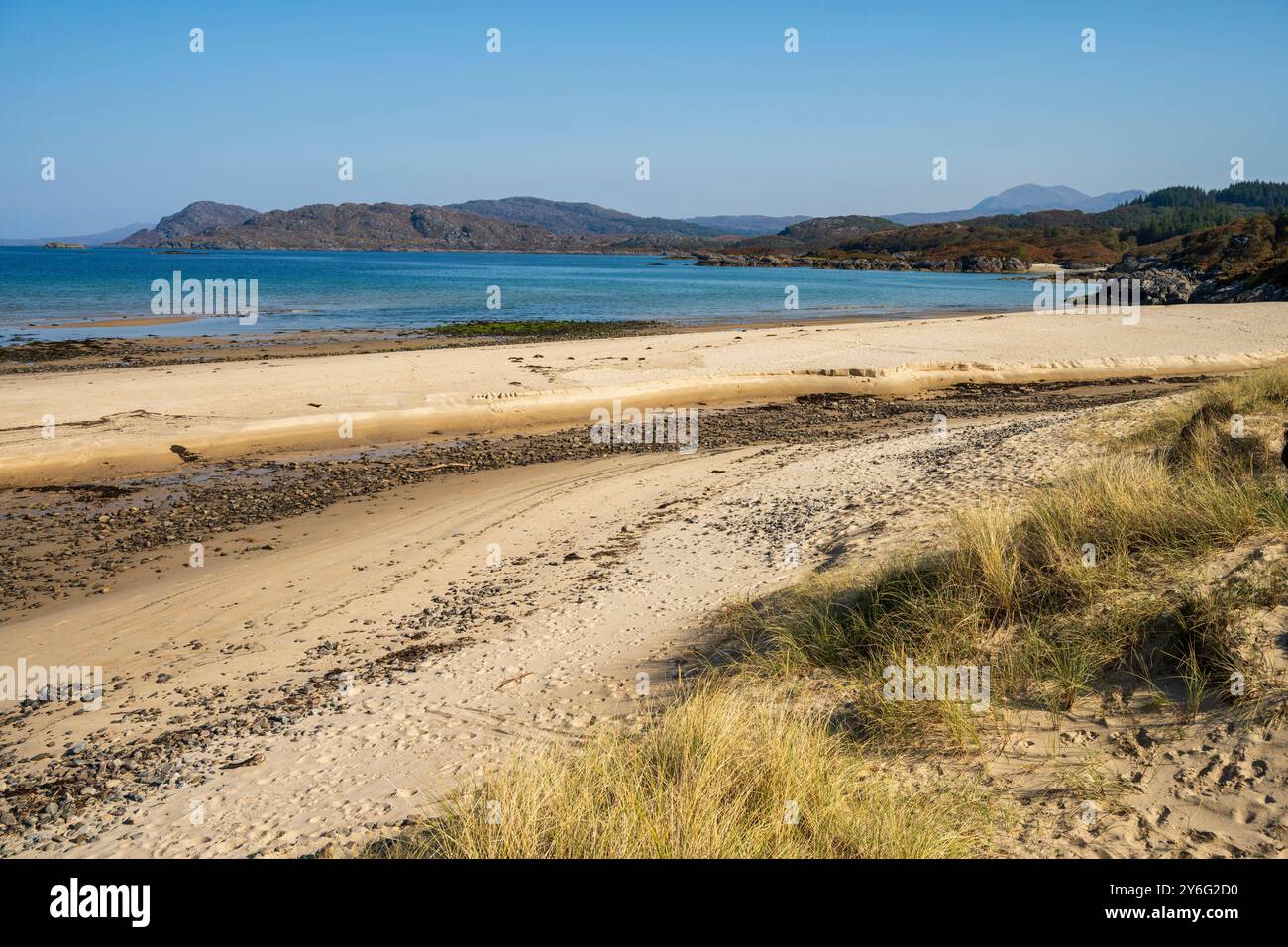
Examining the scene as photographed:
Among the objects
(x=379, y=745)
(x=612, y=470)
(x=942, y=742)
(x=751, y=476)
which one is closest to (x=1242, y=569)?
(x=942, y=742)

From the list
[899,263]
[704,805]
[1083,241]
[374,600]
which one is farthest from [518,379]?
[1083,241]

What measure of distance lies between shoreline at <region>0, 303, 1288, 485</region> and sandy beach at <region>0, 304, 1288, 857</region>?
11cm

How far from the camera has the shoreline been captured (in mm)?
14758

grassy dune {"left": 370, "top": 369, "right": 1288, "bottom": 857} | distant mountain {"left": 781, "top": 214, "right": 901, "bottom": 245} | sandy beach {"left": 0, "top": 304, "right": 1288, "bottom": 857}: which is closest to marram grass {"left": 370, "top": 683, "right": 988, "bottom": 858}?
grassy dune {"left": 370, "top": 369, "right": 1288, "bottom": 857}

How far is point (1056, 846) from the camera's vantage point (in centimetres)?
347

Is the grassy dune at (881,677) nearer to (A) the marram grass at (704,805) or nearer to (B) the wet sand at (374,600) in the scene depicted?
(A) the marram grass at (704,805)

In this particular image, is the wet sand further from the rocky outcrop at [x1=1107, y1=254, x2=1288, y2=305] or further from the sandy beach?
the rocky outcrop at [x1=1107, y1=254, x2=1288, y2=305]

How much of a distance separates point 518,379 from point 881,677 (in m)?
16.3

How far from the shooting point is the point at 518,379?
20.2m

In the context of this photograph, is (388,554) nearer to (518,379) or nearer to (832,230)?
(518,379)

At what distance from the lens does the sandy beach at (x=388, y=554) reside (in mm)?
4777

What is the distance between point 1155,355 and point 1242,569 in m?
22.9

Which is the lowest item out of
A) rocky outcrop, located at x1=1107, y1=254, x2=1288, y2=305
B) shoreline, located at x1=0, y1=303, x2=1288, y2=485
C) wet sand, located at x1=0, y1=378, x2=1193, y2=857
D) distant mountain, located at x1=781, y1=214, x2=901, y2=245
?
wet sand, located at x1=0, y1=378, x2=1193, y2=857
